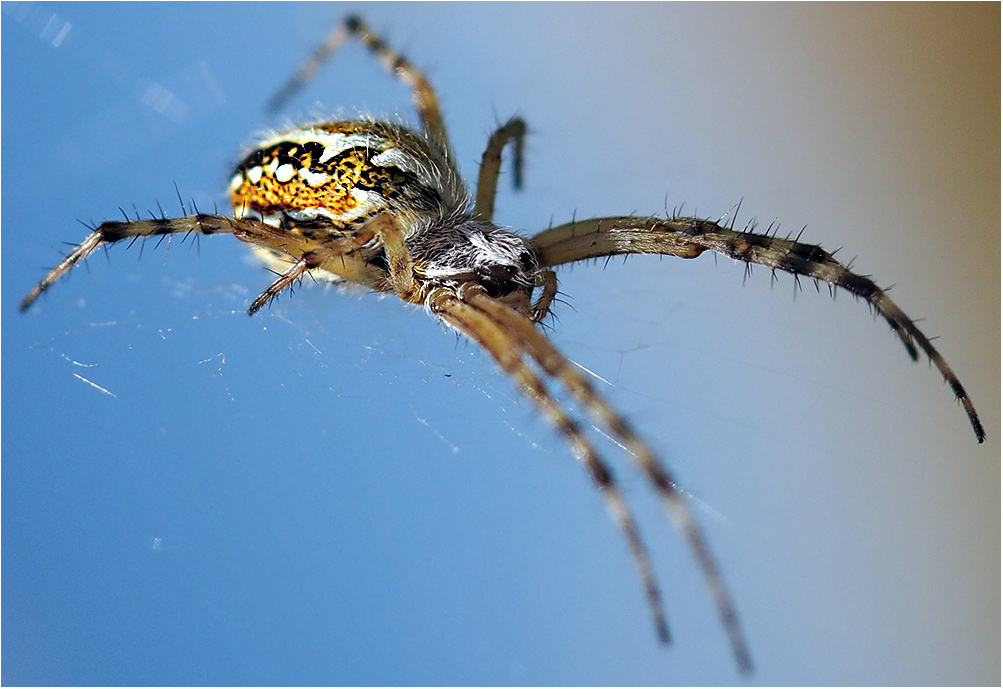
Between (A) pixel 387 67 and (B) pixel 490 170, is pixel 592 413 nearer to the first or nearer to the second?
(B) pixel 490 170

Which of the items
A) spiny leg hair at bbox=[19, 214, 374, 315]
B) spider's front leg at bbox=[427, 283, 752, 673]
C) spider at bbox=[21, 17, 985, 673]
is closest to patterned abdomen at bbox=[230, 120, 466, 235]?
spider at bbox=[21, 17, 985, 673]

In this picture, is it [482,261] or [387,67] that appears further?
[387,67]

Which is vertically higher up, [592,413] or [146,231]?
[146,231]

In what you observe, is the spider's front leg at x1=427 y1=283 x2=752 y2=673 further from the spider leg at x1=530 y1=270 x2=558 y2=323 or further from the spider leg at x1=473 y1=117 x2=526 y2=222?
the spider leg at x1=473 y1=117 x2=526 y2=222

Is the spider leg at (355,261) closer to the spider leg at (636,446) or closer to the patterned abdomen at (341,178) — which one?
the patterned abdomen at (341,178)

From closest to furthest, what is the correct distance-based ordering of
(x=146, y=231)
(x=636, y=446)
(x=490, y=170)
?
1. (x=636, y=446)
2. (x=146, y=231)
3. (x=490, y=170)

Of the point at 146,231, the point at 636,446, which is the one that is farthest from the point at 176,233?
the point at 636,446

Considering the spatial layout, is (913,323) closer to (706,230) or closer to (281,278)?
(706,230)

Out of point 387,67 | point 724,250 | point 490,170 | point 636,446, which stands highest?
point 387,67
